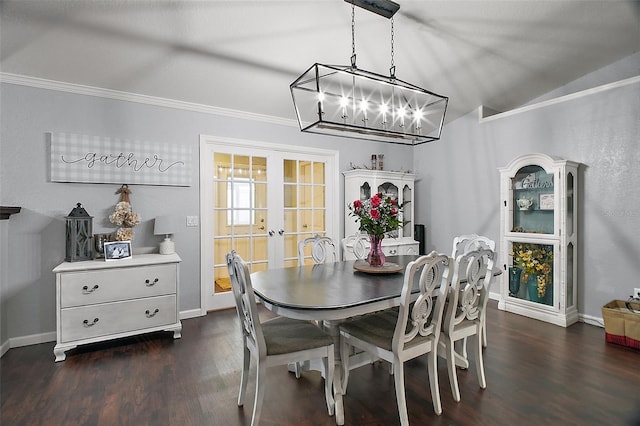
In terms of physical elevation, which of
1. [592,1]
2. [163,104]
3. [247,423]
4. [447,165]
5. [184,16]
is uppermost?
[592,1]

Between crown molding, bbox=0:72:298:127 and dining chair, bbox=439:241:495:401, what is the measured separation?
2875mm

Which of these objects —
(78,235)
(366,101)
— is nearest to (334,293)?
(366,101)

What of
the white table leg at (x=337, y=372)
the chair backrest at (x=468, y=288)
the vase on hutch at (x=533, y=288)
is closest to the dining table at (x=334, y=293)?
the white table leg at (x=337, y=372)

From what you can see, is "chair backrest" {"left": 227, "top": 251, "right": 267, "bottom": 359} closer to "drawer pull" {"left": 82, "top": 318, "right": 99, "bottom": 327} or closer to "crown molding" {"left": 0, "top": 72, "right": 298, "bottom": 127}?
"drawer pull" {"left": 82, "top": 318, "right": 99, "bottom": 327}

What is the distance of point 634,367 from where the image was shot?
8.04 ft

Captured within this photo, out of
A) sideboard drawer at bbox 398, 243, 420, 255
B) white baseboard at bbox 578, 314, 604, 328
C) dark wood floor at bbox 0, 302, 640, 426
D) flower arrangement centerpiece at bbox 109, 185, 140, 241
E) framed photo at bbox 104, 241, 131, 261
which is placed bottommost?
dark wood floor at bbox 0, 302, 640, 426

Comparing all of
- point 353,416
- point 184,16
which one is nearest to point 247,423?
point 353,416

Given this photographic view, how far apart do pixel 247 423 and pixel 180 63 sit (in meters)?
2.86

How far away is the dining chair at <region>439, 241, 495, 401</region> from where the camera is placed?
79.9 inches

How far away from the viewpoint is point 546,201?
11.7 ft

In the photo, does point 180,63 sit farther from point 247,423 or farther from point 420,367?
point 420,367

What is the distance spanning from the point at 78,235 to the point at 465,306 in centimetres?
324

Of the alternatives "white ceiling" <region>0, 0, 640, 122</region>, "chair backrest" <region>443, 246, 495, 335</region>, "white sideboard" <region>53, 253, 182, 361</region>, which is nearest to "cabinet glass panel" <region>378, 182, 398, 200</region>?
"white ceiling" <region>0, 0, 640, 122</region>

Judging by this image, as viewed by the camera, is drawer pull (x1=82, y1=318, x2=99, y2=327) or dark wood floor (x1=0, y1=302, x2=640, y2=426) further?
drawer pull (x1=82, y1=318, x2=99, y2=327)
